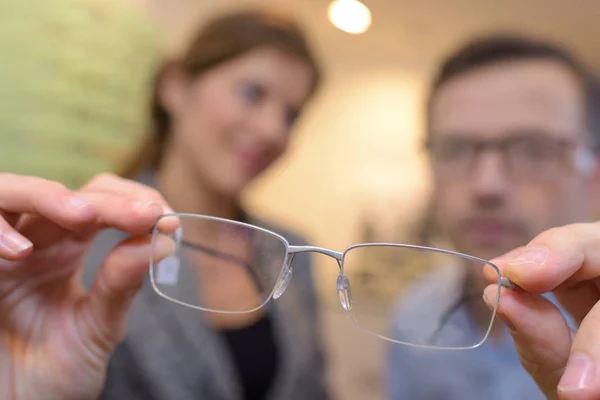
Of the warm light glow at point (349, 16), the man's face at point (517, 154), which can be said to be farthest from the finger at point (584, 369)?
the warm light glow at point (349, 16)

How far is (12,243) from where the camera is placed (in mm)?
375

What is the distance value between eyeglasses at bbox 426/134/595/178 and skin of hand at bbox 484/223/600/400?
0.49 meters

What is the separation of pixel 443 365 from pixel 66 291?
695mm

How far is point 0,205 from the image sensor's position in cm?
40

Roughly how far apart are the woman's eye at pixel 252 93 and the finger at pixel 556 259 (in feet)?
2.16

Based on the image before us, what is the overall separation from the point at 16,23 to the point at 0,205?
61 centimetres

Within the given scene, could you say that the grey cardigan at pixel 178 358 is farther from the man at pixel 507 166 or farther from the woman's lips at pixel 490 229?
the woman's lips at pixel 490 229

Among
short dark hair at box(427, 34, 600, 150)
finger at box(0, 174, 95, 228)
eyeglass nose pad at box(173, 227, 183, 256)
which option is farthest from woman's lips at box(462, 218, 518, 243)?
finger at box(0, 174, 95, 228)

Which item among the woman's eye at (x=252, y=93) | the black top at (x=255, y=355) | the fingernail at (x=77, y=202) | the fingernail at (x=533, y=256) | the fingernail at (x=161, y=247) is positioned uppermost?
the fingernail at (x=533, y=256)

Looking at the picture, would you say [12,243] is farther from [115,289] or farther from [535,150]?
[535,150]

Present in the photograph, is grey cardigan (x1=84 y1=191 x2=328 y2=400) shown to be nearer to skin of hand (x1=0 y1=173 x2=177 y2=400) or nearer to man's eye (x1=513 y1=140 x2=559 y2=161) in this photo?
skin of hand (x1=0 y1=173 x2=177 y2=400)

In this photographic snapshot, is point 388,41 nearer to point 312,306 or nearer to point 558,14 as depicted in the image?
point 558,14

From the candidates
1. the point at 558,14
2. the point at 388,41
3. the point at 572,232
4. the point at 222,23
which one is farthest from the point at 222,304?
the point at 558,14

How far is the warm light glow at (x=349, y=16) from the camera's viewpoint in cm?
103
